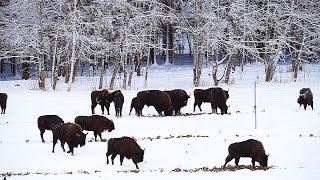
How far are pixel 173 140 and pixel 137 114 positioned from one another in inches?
300

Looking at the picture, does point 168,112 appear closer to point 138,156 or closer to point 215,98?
point 215,98

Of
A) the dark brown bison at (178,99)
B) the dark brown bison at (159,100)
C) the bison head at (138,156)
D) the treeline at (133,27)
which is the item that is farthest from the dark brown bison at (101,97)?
the treeline at (133,27)

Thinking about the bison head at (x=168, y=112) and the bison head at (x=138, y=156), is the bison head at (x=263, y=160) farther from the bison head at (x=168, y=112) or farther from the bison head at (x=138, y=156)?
the bison head at (x=168, y=112)

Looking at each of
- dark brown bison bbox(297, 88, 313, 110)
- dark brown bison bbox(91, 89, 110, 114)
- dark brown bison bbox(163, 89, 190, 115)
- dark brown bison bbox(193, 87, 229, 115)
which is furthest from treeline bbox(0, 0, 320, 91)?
dark brown bison bbox(163, 89, 190, 115)

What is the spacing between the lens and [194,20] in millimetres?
45438

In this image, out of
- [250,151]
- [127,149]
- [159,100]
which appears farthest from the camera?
[159,100]

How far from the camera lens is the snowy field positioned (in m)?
14.8

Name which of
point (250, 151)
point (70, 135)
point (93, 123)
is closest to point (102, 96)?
point (93, 123)

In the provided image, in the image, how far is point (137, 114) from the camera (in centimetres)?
2738

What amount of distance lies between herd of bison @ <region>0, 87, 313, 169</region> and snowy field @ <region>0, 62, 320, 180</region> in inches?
19.0

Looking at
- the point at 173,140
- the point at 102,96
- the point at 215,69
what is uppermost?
the point at 215,69

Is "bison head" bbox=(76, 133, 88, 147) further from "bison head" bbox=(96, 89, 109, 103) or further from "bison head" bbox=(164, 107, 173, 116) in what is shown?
"bison head" bbox=(96, 89, 109, 103)

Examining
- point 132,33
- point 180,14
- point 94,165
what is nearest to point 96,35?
point 132,33

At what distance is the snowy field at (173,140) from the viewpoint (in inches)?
584
